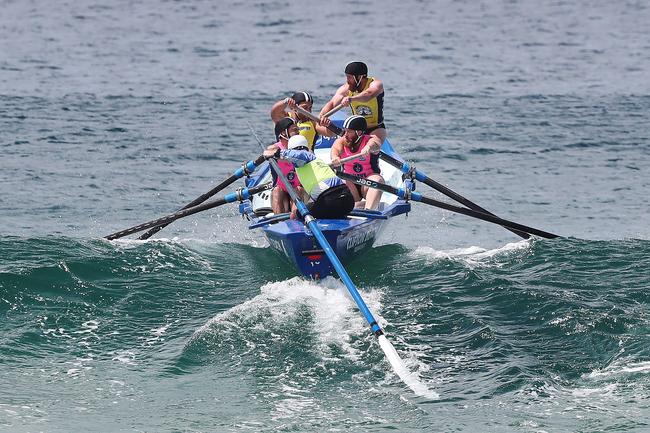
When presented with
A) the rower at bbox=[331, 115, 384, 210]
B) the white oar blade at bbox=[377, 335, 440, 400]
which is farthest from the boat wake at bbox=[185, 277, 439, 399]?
the rower at bbox=[331, 115, 384, 210]

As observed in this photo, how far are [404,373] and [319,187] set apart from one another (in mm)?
4199

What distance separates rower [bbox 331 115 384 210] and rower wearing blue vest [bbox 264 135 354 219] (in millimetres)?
1160

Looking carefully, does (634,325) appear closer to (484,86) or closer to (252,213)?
(252,213)

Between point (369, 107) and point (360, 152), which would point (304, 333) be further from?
point (369, 107)

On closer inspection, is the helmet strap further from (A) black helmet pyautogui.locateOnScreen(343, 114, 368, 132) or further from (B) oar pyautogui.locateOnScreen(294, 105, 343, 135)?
(A) black helmet pyautogui.locateOnScreen(343, 114, 368, 132)

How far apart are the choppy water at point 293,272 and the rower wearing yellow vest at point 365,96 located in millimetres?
2198

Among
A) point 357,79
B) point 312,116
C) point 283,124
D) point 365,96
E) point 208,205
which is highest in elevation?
point 357,79

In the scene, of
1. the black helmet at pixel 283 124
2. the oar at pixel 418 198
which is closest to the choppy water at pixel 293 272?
the oar at pixel 418 198

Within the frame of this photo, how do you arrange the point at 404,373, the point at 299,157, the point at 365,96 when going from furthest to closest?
the point at 365,96, the point at 299,157, the point at 404,373

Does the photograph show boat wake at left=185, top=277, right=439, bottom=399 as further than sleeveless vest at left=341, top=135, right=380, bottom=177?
No

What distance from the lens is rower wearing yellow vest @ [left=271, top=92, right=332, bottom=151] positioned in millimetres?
20734

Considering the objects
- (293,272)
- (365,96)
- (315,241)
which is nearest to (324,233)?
(315,241)

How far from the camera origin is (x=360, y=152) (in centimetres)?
1902

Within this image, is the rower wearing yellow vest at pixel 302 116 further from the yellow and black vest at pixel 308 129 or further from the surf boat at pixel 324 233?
the surf boat at pixel 324 233
